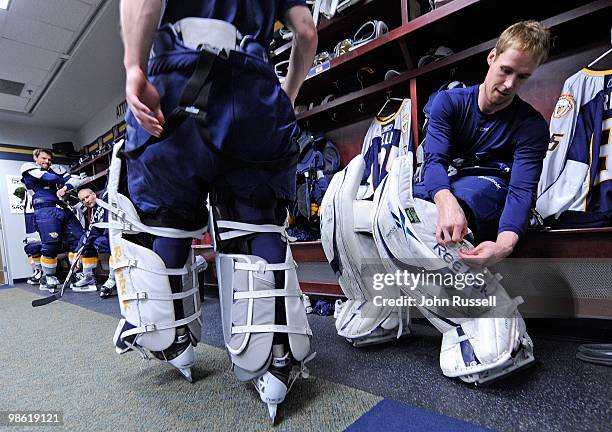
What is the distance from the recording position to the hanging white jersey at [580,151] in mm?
1045

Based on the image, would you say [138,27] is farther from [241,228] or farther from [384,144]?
[384,144]

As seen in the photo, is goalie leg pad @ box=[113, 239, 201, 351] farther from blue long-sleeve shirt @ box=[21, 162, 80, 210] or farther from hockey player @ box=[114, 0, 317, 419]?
blue long-sleeve shirt @ box=[21, 162, 80, 210]

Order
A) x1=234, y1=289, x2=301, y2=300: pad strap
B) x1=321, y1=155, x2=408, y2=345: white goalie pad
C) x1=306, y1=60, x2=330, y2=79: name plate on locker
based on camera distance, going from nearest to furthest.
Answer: x1=234, y1=289, x2=301, y2=300: pad strap → x1=321, y1=155, x2=408, y2=345: white goalie pad → x1=306, y1=60, x2=330, y2=79: name plate on locker

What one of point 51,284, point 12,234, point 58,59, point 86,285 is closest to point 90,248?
point 86,285

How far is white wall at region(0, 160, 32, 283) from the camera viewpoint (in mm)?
4648

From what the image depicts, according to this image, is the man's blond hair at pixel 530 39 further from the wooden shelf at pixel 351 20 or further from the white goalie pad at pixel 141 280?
the wooden shelf at pixel 351 20

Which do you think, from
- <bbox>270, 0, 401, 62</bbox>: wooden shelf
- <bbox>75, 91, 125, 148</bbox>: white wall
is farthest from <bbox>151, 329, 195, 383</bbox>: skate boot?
<bbox>75, 91, 125, 148</bbox>: white wall

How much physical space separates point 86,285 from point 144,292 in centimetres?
268

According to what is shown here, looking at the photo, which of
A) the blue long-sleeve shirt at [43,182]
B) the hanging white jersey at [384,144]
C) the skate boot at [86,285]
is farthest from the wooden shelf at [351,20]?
the blue long-sleeve shirt at [43,182]

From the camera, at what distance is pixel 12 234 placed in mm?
4734

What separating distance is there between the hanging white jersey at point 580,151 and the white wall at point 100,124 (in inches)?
181

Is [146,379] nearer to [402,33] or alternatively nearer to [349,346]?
[349,346]

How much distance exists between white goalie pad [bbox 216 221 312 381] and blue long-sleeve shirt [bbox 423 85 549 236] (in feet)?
1.43

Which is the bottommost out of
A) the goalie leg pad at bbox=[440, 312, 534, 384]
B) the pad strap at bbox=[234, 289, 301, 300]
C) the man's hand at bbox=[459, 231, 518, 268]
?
the goalie leg pad at bbox=[440, 312, 534, 384]
